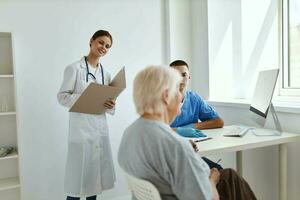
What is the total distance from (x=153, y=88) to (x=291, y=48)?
1917mm

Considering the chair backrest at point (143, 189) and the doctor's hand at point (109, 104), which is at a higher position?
the doctor's hand at point (109, 104)

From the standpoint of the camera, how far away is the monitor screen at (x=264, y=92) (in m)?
1.91

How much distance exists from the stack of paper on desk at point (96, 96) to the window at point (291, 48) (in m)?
1.44

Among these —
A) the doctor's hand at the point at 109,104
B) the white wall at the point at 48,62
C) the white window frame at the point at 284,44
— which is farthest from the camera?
the white window frame at the point at 284,44

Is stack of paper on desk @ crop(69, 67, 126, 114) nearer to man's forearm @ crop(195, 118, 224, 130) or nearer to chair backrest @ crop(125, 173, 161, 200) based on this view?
man's forearm @ crop(195, 118, 224, 130)

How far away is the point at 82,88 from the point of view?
7.06 feet

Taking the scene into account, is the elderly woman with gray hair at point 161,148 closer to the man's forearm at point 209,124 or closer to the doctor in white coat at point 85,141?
the doctor in white coat at point 85,141

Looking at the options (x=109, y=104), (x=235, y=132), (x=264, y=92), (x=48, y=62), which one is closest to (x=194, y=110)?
(x=235, y=132)

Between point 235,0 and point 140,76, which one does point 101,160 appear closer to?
point 140,76

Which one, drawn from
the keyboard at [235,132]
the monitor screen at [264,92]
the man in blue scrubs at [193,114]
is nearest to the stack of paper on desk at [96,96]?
the man in blue scrubs at [193,114]

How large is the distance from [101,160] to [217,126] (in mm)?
882

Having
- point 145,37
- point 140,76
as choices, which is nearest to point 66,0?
point 145,37

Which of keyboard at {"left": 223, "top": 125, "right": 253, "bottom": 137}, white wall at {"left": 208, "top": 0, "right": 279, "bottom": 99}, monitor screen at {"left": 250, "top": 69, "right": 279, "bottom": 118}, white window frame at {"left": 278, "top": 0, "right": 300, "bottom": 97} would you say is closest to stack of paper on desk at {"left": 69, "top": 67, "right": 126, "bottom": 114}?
keyboard at {"left": 223, "top": 125, "right": 253, "bottom": 137}

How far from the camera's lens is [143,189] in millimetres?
1122
